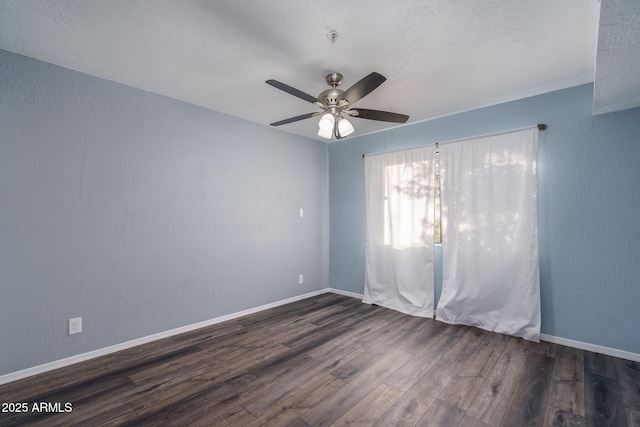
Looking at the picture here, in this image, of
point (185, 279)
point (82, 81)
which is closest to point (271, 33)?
point (82, 81)

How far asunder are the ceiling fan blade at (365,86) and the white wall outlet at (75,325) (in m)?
2.96

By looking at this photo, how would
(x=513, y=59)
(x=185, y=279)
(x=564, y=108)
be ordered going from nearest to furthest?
(x=513, y=59)
(x=564, y=108)
(x=185, y=279)

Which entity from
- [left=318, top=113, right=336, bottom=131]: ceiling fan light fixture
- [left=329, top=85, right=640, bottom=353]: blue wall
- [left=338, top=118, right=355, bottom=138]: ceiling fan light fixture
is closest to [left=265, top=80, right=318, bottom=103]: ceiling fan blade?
[left=318, top=113, right=336, bottom=131]: ceiling fan light fixture

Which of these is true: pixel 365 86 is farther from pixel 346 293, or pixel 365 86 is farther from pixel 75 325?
pixel 346 293

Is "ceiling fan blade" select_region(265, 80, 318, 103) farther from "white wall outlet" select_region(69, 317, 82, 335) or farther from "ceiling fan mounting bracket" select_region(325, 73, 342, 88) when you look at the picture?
"white wall outlet" select_region(69, 317, 82, 335)

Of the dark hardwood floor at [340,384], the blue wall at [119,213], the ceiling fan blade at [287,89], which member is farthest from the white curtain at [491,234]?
the blue wall at [119,213]

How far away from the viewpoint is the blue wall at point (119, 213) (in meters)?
2.20

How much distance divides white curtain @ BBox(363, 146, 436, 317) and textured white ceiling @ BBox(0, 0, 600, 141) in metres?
1.11

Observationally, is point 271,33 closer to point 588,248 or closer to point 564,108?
point 564,108

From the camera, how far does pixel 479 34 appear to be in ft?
6.46

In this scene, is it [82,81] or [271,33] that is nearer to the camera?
[271,33]

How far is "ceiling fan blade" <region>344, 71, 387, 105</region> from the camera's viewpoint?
1.90 meters

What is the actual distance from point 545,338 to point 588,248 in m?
0.98

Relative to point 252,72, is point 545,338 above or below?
below
